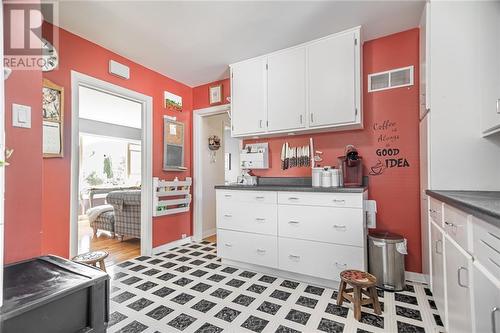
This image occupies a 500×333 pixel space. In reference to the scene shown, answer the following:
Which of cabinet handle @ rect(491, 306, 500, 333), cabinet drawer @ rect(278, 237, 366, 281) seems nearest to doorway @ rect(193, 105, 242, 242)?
cabinet drawer @ rect(278, 237, 366, 281)

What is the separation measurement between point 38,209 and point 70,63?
6.14 feet

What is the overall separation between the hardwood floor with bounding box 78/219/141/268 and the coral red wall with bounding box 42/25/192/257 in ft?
1.41

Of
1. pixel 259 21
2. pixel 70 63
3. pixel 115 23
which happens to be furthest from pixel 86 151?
pixel 259 21

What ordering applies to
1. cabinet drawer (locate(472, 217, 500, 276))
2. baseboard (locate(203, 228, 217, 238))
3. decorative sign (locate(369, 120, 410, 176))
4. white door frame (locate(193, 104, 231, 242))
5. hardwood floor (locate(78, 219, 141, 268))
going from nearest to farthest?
cabinet drawer (locate(472, 217, 500, 276)), decorative sign (locate(369, 120, 410, 176)), hardwood floor (locate(78, 219, 141, 268)), white door frame (locate(193, 104, 231, 242)), baseboard (locate(203, 228, 217, 238))

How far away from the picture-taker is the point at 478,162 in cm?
172

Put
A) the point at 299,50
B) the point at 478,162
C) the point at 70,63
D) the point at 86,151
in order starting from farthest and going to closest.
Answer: the point at 86,151 → the point at 299,50 → the point at 70,63 → the point at 478,162

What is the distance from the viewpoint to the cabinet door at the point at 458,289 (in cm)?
107

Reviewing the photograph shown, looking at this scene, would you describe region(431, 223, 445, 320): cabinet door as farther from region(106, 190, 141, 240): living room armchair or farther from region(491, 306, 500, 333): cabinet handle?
region(106, 190, 141, 240): living room armchair

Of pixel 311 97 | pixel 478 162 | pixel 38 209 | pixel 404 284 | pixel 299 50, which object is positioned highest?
pixel 299 50

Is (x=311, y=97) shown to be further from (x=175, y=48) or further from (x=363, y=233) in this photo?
(x=175, y=48)

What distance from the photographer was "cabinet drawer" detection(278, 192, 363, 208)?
2.10 metres

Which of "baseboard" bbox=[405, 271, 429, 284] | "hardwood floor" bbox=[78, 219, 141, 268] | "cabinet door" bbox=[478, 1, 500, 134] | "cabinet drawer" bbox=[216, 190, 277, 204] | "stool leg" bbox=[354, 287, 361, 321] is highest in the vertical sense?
"cabinet door" bbox=[478, 1, 500, 134]

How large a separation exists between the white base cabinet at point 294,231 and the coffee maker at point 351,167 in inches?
18.1

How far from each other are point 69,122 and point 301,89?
2.39 m
